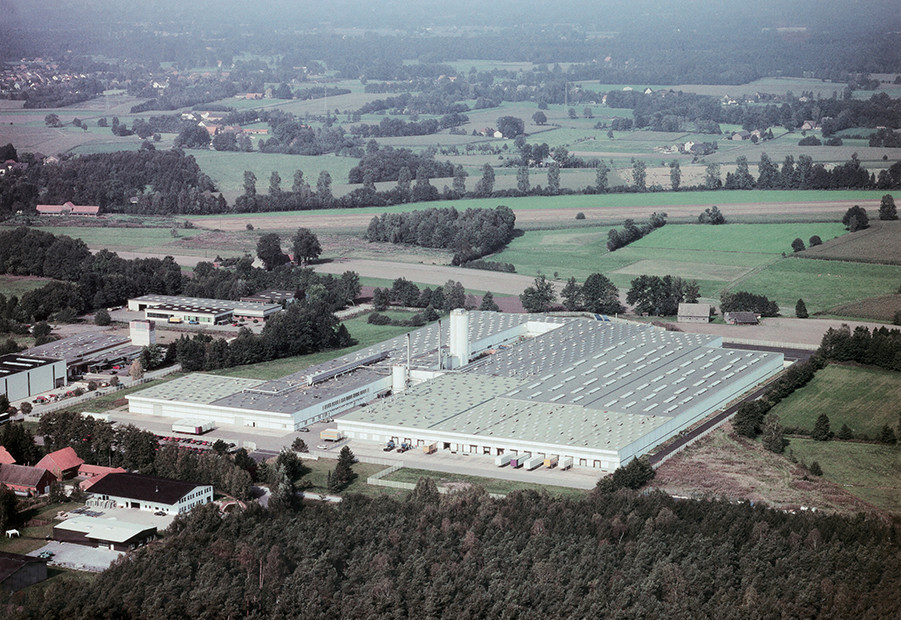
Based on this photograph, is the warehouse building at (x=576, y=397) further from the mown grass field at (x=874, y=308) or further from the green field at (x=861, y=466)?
the mown grass field at (x=874, y=308)

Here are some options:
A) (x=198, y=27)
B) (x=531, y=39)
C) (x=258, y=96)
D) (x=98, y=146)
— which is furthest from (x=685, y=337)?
(x=531, y=39)

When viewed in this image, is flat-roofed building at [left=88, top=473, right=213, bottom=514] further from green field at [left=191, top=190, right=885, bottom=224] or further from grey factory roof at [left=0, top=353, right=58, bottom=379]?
green field at [left=191, top=190, right=885, bottom=224]

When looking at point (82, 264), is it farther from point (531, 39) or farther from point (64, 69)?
point (531, 39)

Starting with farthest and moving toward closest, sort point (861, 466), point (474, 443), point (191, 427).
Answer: point (191, 427) → point (474, 443) → point (861, 466)

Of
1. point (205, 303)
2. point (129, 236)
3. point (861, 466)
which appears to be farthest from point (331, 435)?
point (129, 236)

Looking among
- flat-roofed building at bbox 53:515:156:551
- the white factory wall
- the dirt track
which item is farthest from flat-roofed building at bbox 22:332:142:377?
the dirt track

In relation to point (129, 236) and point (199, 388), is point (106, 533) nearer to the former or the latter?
point (199, 388)
